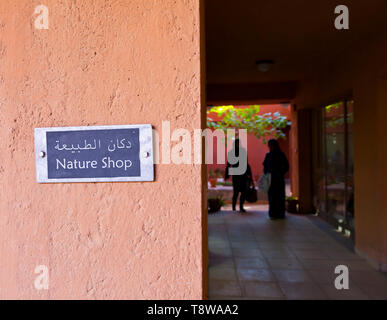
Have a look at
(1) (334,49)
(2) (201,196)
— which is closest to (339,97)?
(1) (334,49)

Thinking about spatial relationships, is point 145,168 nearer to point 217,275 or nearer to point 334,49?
point 217,275

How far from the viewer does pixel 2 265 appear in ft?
4.76

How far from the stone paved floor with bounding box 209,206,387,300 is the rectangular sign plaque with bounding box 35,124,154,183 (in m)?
2.24

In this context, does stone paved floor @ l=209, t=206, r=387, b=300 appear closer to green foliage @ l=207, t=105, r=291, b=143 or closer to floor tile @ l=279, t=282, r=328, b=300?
floor tile @ l=279, t=282, r=328, b=300

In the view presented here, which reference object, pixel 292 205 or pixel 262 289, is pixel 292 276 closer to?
pixel 262 289

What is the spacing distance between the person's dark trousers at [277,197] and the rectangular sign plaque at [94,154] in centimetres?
545

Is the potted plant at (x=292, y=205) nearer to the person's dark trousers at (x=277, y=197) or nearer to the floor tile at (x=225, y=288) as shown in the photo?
the person's dark trousers at (x=277, y=197)

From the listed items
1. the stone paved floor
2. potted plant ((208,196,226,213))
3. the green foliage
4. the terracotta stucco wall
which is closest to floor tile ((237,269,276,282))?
the stone paved floor

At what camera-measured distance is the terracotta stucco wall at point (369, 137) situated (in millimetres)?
3590

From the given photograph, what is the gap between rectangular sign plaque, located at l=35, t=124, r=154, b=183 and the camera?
52.5 inches

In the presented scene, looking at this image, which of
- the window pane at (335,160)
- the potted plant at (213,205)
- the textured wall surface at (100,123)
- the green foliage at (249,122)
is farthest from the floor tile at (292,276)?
the green foliage at (249,122)

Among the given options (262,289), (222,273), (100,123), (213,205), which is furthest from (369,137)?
(213,205)

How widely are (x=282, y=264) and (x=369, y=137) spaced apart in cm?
210

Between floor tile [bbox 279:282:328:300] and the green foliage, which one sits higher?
the green foliage
